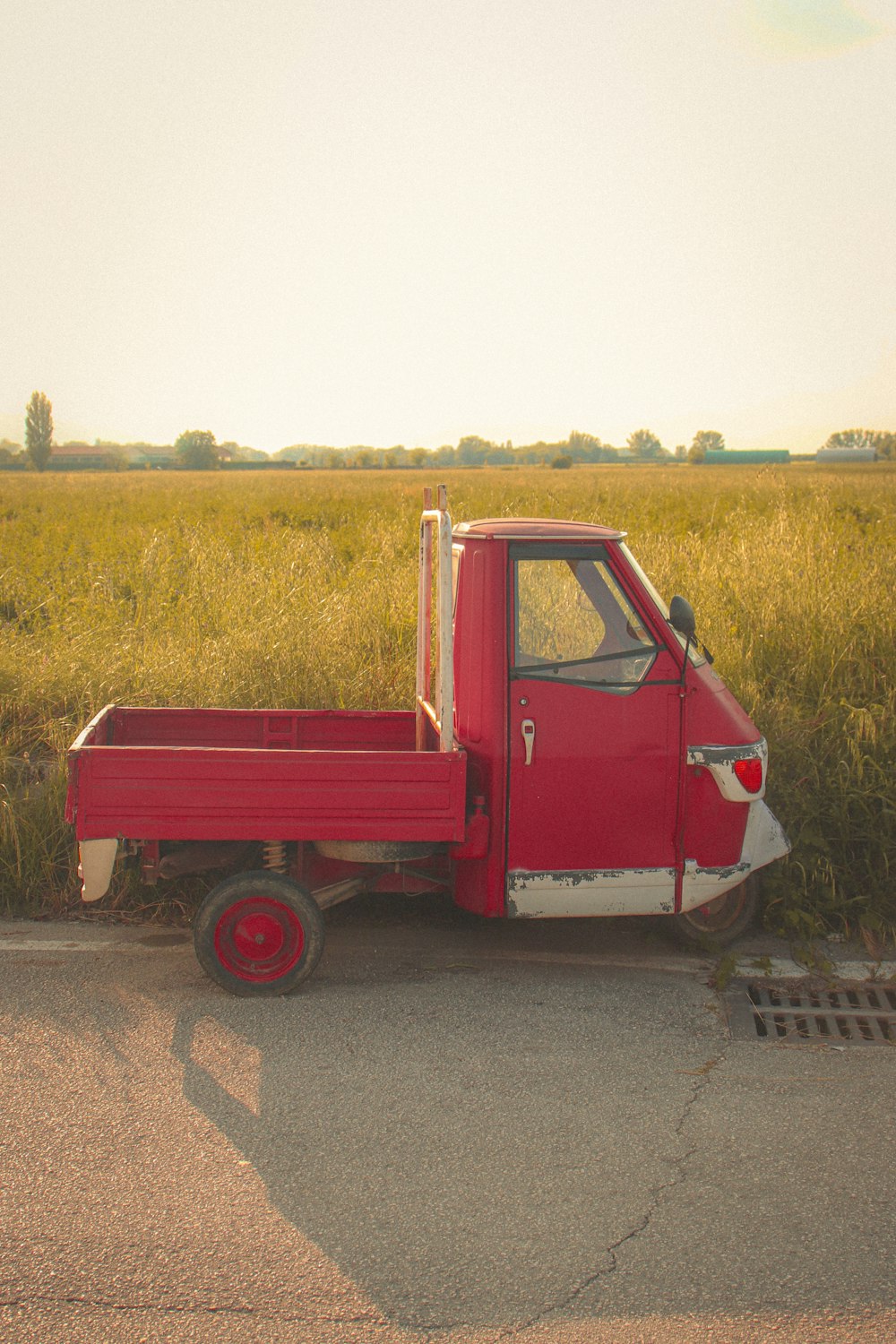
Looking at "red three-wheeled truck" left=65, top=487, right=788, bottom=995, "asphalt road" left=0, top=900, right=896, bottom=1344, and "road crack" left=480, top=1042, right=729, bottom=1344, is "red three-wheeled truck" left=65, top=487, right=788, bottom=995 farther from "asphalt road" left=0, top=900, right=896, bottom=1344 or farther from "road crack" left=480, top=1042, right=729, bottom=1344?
"road crack" left=480, top=1042, right=729, bottom=1344

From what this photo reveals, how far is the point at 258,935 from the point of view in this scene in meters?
4.33

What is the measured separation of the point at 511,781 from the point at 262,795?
3.22ft

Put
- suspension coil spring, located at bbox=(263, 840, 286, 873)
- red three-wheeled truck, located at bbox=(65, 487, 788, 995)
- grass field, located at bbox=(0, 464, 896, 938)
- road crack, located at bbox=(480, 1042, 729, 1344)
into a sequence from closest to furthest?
road crack, located at bbox=(480, 1042, 729, 1344) → red three-wheeled truck, located at bbox=(65, 487, 788, 995) → suspension coil spring, located at bbox=(263, 840, 286, 873) → grass field, located at bbox=(0, 464, 896, 938)

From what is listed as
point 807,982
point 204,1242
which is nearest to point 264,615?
point 807,982

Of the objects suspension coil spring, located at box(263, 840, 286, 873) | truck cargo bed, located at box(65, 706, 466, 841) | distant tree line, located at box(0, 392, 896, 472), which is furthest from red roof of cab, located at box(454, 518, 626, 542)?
distant tree line, located at box(0, 392, 896, 472)

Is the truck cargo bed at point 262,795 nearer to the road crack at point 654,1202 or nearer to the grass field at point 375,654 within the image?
the road crack at point 654,1202

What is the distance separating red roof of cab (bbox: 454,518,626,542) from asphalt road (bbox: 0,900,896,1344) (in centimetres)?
182

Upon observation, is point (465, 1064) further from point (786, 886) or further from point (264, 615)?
point (264, 615)

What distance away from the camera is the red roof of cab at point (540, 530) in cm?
442

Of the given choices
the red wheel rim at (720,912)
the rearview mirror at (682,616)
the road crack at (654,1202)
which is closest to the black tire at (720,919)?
the red wheel rim at (720,912)

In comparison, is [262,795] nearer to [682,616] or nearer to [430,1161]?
[430,1161]

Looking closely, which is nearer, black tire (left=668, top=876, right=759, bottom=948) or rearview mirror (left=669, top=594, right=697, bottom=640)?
rearview mirror (left=669, top=594, right=697, bottom=640)

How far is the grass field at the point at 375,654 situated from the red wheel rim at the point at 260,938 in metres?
1.34

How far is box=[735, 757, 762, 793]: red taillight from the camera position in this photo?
14.6 ft
